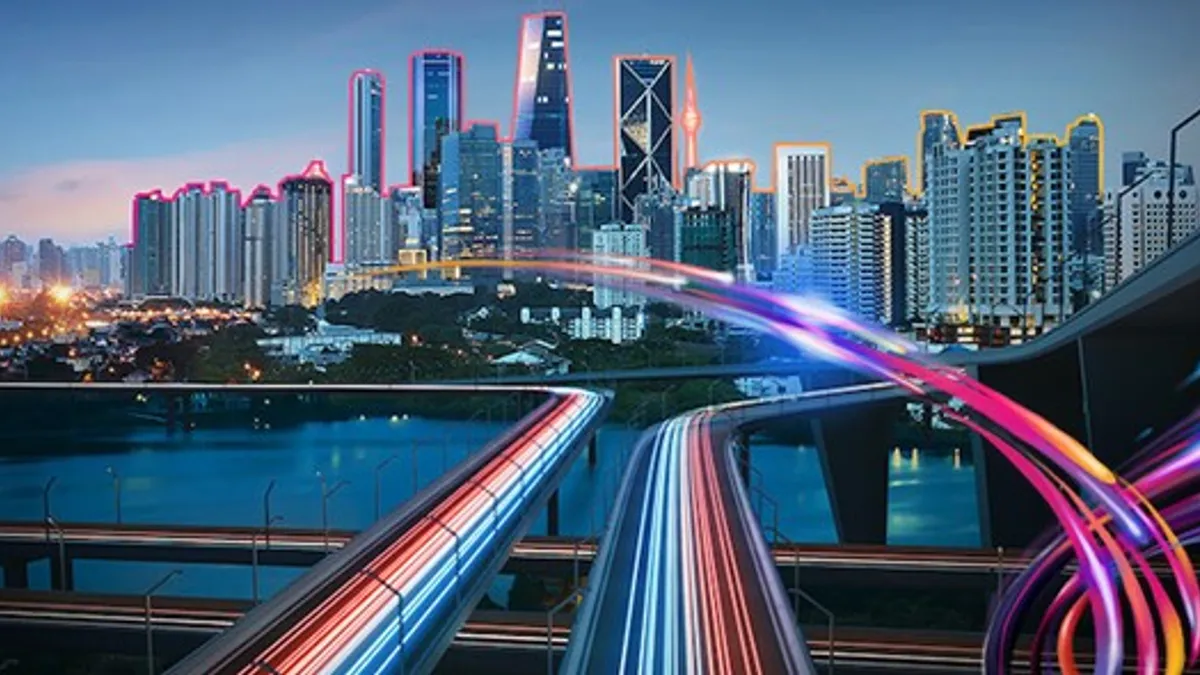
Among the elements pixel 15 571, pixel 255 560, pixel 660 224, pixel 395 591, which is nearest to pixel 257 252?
pixel 660 224

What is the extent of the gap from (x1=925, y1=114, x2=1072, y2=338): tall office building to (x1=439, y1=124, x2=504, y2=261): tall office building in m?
36.1

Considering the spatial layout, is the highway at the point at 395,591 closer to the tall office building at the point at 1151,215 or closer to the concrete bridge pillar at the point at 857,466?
the concrete bridge pillar at the point at 857,466

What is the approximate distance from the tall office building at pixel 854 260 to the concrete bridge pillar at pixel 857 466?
98.2ft

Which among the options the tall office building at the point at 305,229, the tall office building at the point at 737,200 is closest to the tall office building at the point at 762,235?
the tall office building at the point at 737,200

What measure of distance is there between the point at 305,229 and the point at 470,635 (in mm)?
70316

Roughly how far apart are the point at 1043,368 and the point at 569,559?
1326 cm

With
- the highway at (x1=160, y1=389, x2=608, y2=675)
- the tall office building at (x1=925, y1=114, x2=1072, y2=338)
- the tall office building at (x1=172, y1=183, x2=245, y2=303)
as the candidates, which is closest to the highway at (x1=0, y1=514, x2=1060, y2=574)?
the highway at (x1=160, y1=389, x2=608, y2=675)

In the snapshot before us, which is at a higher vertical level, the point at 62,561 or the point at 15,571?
the point at 62,561

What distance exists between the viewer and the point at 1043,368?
24141mm

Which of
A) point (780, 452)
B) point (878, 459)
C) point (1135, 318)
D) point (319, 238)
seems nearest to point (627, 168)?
point (319, 238)

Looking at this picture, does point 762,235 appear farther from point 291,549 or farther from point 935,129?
point 291,549

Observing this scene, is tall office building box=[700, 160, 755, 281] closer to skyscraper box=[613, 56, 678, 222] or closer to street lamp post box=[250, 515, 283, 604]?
skyscraper box=[613, 56, 678, 222]

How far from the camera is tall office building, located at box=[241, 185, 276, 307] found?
244 ft

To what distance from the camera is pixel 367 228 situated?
8969 centimetres
